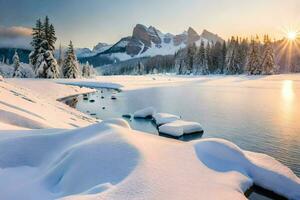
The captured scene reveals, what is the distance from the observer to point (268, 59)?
9938 centimetres

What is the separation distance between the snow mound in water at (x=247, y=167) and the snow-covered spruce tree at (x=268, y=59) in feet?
302

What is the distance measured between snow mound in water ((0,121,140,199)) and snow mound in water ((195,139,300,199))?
3.72 meters

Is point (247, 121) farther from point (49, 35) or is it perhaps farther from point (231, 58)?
point (231, 58)

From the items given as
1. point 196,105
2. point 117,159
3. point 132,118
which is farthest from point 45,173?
point 196,105

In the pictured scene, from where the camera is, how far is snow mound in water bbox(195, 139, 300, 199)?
40.7ft

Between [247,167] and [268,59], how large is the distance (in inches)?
3690

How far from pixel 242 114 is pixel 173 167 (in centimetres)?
2255

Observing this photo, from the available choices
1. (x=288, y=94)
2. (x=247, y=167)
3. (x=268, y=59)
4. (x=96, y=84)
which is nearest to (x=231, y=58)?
(x=268, y=59)

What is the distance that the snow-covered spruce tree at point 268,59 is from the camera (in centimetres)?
9855

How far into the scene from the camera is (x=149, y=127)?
26.6m

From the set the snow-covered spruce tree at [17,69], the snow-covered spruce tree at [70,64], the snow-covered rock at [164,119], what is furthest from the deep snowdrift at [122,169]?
the snow-covered spruce tree at [17,69]

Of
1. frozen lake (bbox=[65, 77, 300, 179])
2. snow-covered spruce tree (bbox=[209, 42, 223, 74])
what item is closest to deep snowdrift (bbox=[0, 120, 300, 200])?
frozen lake (bbox=[65, 77, 300, 179])

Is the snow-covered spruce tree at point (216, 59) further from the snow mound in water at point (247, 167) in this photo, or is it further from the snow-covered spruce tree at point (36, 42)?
the snow mound in water at point (247, 167)

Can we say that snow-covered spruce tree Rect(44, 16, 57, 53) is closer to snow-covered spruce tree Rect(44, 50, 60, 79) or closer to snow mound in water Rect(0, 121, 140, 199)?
snow-covered spruce tree Rect(44, 50, 60, 79)
